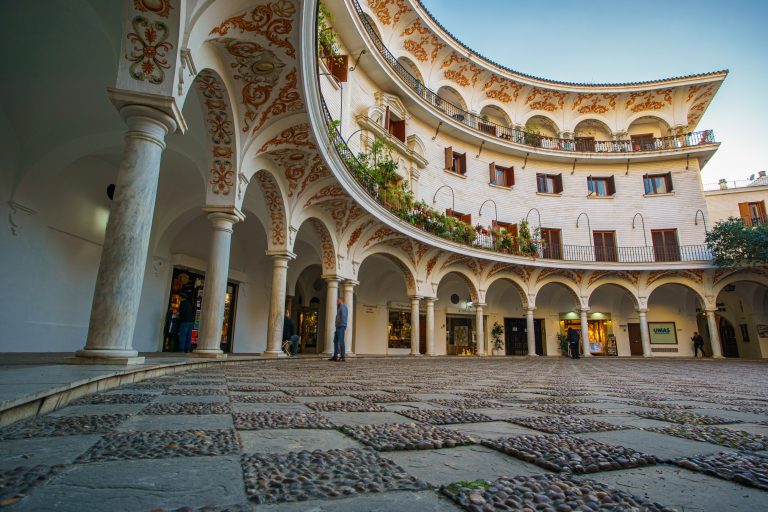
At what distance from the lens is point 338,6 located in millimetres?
13547

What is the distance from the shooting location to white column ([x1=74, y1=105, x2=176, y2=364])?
14.5 feet

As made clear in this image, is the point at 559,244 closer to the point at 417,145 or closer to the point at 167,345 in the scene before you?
the point at 417,145

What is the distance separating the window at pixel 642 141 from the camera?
24.6 meters

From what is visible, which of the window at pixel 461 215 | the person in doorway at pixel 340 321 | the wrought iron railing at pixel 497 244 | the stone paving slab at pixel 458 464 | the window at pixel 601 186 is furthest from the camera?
the window at pixel 601 186

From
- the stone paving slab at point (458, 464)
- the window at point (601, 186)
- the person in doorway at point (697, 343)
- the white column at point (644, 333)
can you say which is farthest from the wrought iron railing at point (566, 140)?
the stone paving slab at point (458, 464)

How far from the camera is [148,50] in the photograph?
4.87m

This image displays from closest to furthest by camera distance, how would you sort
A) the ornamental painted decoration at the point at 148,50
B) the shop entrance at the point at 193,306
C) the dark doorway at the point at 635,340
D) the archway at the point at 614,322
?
the ornamental painted decoration at the point at 148,50, the shop entrance at the point at 193,306, the dark doorway at the point at 635,340, the archway at the point at 614,322

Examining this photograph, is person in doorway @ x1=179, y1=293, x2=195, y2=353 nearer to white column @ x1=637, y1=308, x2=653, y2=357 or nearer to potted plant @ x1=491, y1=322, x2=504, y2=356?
potted plant @ x1=491, y1=322, x2=504, y2=356

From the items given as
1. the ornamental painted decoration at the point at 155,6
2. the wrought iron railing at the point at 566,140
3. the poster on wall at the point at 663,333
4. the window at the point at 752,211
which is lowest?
the poster on wall at the point at 663,333

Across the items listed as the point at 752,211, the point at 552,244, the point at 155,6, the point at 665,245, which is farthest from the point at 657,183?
the point at 155,6

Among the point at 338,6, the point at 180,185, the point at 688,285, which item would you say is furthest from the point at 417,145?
the point at 688,285

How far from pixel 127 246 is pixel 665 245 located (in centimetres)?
2592

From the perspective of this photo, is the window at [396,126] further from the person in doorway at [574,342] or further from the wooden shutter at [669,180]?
the wooden shutter at [669,180]

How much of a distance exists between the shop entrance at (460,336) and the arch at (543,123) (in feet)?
38.7
